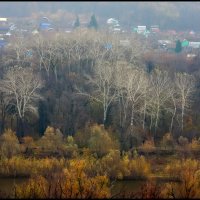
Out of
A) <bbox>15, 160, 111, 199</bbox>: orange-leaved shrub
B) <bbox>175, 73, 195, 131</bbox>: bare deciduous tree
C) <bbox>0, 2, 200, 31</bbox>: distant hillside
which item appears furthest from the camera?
<bbox>0, 2, 200, 31</bbox>: distant hillside

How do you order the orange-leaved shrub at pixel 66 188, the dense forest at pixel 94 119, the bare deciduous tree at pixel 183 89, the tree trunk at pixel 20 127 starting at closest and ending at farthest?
the orange-leaved shrub at pixel 66 188 < the dense forest at pixel 94 119 < the bare deciduous tree at pixel 183 89 < the tree trunk at pixel 20 127

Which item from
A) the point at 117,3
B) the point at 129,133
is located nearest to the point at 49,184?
the point at 129,133

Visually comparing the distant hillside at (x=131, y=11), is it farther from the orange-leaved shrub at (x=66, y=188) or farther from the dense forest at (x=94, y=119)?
the orange-leaved shrub at (x=66, y=188)

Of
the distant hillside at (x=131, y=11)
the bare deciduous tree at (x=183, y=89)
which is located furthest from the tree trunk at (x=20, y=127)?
the distant hillside at (x=131, y=11)

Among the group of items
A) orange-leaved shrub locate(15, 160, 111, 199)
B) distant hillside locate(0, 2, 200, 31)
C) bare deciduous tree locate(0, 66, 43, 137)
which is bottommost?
orange-leaved shrub locate(15, 160, 111, 199)

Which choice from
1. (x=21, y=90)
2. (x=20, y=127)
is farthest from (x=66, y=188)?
(x=20, y=127)

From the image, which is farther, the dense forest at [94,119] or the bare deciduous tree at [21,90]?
the bare deciduous tree at [21,90]

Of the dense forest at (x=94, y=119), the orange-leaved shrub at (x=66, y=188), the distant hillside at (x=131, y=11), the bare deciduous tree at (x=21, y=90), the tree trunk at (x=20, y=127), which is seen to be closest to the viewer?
the orange-leaved shrub at (x=66, y=188)

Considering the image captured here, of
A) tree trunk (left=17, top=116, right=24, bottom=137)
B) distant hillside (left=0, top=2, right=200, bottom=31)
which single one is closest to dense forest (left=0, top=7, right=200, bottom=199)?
tree trunk (left=17, top=116, right=24, bottom=137)

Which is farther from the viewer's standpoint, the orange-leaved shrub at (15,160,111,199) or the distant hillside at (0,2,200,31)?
the distant hillside at (0,2,200,31)

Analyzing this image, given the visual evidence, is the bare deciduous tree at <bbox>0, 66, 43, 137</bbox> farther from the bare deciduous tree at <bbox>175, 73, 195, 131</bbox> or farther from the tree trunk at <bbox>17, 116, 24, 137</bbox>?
the bare deciduous tree at <bbox>175, 73, 195, 131</bbox>
